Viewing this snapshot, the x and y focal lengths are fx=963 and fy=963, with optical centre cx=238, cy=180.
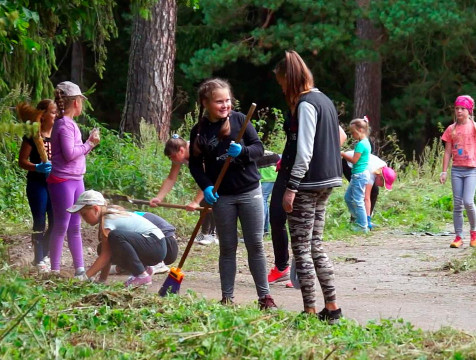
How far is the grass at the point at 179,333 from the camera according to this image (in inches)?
208

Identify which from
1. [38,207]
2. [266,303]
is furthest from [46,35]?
[266,303]

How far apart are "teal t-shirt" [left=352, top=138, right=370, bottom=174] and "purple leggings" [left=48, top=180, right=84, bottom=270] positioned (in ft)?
17.1

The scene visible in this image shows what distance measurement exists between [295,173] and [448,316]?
185 cm

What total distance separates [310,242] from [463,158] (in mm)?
4967

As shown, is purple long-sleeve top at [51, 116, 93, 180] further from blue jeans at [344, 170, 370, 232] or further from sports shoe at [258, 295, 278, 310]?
blue jeans at [344, 170, 370, 232]

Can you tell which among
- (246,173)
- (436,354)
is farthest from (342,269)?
(436,354)

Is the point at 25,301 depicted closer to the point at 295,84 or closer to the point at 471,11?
the point at 295,84

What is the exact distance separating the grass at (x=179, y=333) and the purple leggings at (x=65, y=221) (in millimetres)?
2015

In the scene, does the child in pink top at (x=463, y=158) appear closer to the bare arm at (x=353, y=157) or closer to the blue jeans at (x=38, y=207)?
the bare arm at (x=353, y=157)

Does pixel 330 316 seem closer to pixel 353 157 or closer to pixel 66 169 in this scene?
pixel 66 169

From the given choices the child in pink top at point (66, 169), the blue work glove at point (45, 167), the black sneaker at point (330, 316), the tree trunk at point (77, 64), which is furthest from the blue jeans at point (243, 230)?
the tree trunk at point (77, 64)

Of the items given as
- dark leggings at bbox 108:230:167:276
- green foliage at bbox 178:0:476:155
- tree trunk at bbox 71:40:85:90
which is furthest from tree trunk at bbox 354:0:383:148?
dark leggings at bbox 108:230:167:276

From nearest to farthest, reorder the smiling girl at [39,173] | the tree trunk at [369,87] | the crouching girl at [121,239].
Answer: the crouching girl at [121,239]
the smiling girl at [39,173]
the tree trunk at [369,87]

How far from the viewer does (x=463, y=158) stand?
11305mm
